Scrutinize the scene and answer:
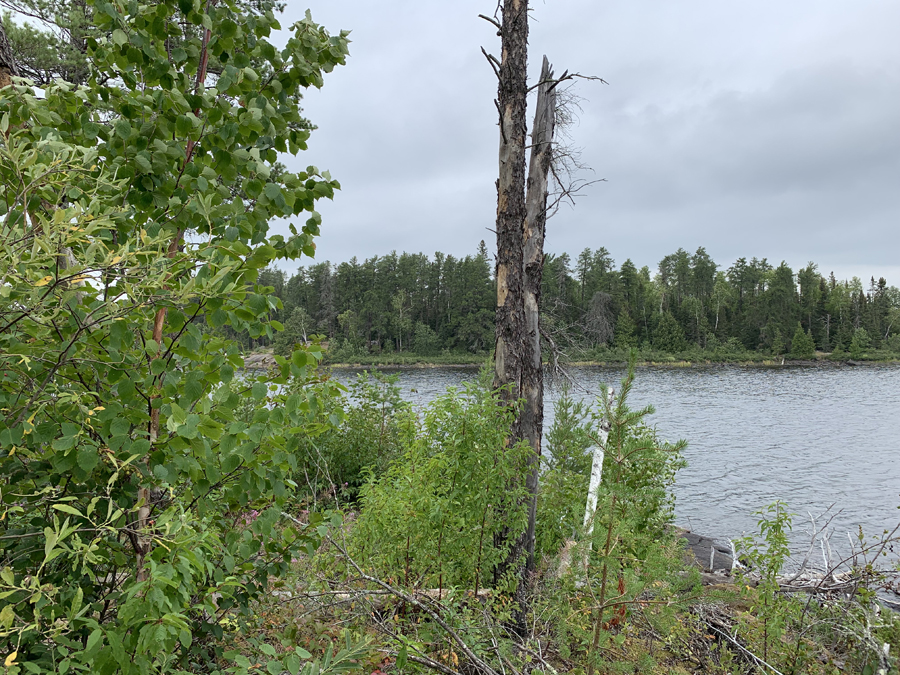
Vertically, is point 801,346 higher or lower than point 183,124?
lower

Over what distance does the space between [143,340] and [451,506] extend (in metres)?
2.76

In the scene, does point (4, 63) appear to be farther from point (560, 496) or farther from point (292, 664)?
point (560, 496)

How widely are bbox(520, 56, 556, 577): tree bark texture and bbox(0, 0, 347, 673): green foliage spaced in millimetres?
3546

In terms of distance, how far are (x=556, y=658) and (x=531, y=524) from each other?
1.76 metres

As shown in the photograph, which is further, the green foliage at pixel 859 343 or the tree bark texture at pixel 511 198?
the green foliage at pixel 859 343

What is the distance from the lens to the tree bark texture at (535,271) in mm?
5535

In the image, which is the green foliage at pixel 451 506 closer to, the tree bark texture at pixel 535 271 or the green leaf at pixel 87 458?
the tree bark texture at pixel 535 271

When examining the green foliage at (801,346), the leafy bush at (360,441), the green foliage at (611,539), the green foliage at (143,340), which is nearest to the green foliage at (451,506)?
the green foliage at (611,539)

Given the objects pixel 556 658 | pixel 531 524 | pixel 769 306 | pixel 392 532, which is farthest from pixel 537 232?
pixel 769 306

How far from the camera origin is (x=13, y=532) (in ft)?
4.81

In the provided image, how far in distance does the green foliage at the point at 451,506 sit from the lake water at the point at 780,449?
0.98 metres

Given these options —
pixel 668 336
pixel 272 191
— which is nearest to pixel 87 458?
pixel 272 191

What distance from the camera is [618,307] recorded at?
70375 millimetres

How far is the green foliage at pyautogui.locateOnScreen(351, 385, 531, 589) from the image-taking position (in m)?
3.75
